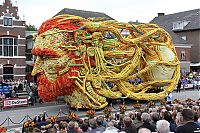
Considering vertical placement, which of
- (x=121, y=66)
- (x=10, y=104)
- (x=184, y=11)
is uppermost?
(x=184, y=11)

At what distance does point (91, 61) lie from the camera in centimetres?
2092

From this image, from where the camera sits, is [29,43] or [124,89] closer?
[124,89]

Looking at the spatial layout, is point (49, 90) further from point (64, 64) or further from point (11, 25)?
point (11, 25)

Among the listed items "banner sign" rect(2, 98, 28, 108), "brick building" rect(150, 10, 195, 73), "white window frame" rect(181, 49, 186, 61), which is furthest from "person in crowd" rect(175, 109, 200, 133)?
"white window frame" rect(181, 49, 186, 61)

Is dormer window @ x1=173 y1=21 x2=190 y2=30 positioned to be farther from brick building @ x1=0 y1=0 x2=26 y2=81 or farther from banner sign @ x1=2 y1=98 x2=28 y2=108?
banner sign @ x1=2 y1=98 x2=28 y2=108

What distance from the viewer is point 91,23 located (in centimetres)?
2077

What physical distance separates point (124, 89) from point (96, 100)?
2.11 metres

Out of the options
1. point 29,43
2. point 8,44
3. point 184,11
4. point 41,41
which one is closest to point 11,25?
point 8,44

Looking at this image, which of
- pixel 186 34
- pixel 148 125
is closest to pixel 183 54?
pixel 186 34

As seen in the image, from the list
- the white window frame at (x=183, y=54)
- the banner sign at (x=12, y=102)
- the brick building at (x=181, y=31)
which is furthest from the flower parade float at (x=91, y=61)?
the white window frame at (x=183, y=54)

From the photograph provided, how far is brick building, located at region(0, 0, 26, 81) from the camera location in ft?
107

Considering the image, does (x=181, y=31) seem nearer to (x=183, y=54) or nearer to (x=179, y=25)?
(x=179, y=25)

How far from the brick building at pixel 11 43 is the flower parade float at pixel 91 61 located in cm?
1250

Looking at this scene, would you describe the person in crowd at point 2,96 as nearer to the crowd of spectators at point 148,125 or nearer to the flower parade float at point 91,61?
the flower parade float at point 91,61
